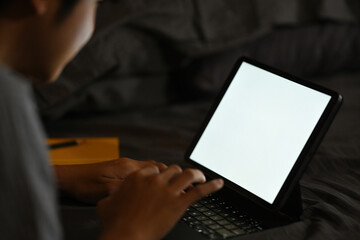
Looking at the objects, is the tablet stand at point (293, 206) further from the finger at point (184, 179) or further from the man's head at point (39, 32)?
the man's head at point (39, 32)

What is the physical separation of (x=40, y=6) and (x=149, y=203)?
10.3 inches

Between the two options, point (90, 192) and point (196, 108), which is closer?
point (90, 192)

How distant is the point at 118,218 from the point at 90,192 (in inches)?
8.6

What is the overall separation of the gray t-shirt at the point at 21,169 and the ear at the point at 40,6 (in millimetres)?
89

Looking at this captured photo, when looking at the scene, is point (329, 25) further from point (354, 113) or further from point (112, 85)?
point (112, 85)

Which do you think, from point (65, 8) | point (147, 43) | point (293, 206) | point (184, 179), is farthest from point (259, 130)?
point (147, 43)

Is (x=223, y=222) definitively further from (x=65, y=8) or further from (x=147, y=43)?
(x=147, y=43)

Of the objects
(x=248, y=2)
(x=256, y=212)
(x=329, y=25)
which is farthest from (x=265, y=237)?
(x=329, y=25)

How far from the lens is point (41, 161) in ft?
1.80

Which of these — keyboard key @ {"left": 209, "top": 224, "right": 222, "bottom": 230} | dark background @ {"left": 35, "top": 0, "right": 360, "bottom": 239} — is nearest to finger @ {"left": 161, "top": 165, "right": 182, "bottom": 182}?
keyboard key @ {"left": 209, "top": 224, "right": 222, "bottom": 230}

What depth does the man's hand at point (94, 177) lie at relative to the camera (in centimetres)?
88

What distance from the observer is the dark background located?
4.13 feet

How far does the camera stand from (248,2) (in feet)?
5.14

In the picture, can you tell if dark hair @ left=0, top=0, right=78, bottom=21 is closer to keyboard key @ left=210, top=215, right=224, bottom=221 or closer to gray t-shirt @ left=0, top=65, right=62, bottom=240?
gray t-shirt @ left=0, top=65, right=62, bottom=240
